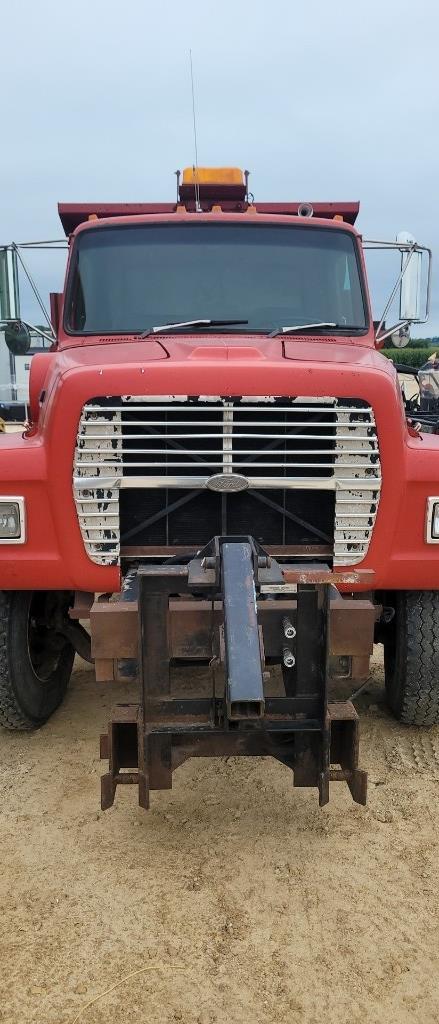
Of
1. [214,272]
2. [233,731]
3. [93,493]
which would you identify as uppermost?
[214,272]

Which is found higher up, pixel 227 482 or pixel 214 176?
pixel 214 176

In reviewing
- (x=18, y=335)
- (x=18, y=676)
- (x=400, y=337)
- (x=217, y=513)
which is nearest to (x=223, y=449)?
(x=217, y=513)

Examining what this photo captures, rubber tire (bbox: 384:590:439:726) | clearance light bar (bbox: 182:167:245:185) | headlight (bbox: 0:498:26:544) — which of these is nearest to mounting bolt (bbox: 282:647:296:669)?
rubber tire (bbox: 384:590:439:726)

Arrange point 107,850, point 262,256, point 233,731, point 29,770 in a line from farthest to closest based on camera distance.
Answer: point 262,256
point 29,770
point 107,850
point 233,731

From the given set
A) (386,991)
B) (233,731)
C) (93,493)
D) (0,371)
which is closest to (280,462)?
(93,493)

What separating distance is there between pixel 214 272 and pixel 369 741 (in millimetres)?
2705

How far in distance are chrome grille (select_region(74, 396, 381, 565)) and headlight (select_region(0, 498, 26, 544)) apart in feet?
0.91

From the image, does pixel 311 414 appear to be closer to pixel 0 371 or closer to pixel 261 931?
pixel 261 931

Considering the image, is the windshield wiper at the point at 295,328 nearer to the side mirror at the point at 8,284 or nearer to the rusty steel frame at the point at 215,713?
the rusty steel frame at the point at 215,713

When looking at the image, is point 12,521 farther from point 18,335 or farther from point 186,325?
point 18,335

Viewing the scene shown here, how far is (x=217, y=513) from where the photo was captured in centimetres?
331

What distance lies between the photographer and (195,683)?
482cm

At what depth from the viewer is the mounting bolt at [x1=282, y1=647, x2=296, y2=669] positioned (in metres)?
2.82

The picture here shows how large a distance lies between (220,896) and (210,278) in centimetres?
309
